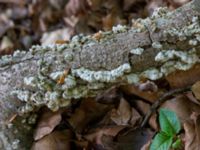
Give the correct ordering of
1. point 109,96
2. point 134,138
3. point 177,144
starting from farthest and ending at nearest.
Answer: point 109,96 < point 134,138 < point 177,144

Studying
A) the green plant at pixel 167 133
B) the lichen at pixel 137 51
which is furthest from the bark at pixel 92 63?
the green plant at pixel 167 133

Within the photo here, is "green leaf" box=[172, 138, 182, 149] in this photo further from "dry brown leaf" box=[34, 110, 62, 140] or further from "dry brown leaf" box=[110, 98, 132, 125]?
"dry brown leaf" box=[34, 110, 62, 140]

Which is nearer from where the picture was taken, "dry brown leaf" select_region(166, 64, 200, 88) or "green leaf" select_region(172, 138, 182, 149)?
"green leaf" select_region(172, 138, 182, 149)

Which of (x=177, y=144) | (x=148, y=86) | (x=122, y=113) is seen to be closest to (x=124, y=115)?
(x=122, y=113)

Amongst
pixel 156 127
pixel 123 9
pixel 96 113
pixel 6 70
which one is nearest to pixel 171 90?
pixel 156 127

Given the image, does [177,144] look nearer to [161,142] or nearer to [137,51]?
[161,142]

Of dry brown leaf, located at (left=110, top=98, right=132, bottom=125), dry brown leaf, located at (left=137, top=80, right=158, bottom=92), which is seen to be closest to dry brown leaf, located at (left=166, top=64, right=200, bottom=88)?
dry brown leaf, located at (left=137, top=80, right=158, bottom=92)
